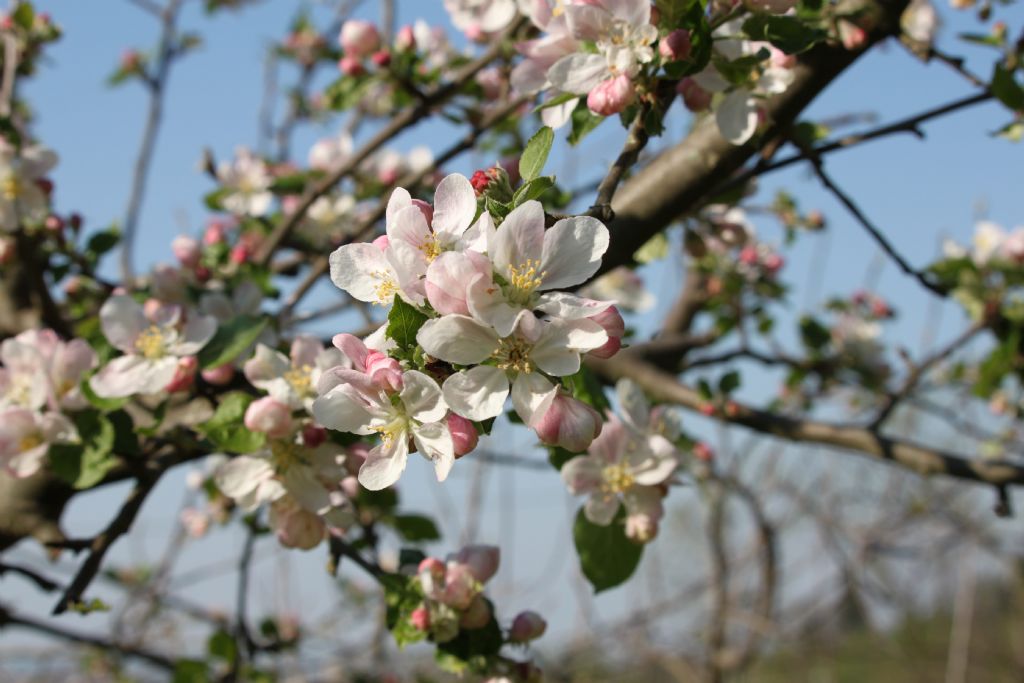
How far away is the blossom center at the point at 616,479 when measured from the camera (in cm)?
130

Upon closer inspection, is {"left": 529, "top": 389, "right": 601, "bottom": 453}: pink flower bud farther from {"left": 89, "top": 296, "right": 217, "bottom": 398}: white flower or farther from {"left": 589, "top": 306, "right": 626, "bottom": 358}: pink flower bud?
{"left": 89, "top": 296, "right": 217, "bottom": 398}: white flower

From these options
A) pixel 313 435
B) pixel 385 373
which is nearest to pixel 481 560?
pixel 313 435

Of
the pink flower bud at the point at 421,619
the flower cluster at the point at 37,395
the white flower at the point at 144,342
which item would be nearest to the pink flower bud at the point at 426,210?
the pink flower bud at the point at 421,619

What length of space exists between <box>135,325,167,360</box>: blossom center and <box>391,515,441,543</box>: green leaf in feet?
2.38

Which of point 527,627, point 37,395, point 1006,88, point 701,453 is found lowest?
point 701,453

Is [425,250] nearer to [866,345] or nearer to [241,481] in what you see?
[241,481]

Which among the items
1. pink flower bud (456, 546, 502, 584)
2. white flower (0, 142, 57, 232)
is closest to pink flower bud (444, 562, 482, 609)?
pink flower bud (456, 546, 502, 584)

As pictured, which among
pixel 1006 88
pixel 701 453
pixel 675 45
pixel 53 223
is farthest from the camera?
pixel 701 453

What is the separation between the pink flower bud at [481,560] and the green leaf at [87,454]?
24.4 inches

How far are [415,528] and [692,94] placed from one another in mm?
1187

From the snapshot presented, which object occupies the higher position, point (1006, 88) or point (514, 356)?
point (514, 356)

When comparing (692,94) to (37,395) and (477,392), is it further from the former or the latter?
(37,395)

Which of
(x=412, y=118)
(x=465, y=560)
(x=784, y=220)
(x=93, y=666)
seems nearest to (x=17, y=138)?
(x=412, y=118)

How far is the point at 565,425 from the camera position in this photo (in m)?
0.81
